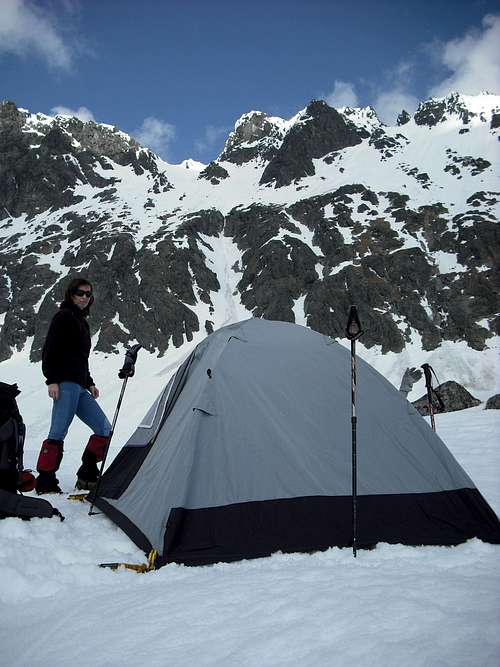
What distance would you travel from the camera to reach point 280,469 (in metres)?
3.92

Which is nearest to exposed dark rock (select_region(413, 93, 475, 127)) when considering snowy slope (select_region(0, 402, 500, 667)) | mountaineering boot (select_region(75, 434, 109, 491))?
mountaineering boot (select_region(75, 434, 109, 491))

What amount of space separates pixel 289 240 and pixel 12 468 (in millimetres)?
59154

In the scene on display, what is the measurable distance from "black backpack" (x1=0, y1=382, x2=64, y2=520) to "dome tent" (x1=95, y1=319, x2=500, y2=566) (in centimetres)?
71

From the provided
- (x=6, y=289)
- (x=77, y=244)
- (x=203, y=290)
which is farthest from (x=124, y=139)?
(x=203, y=290)

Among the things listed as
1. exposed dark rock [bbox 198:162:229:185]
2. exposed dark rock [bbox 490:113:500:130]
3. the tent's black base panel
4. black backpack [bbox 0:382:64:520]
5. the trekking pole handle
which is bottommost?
the tent's black base panel

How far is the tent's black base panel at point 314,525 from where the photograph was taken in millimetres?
3427

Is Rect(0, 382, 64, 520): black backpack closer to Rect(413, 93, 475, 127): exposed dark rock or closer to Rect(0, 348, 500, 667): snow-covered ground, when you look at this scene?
Rect(0, 348, 500, 667): snow-covered ground

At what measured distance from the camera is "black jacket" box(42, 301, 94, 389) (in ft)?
17.7

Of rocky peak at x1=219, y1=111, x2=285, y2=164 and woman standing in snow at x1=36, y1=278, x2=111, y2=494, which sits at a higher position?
rocky peak at x1=219, y1=111, x2=285, y2=164

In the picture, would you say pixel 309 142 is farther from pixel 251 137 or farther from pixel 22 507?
pixel 22 507

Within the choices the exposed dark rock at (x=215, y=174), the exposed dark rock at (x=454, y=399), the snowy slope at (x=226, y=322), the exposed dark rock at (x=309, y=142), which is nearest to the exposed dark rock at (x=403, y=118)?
the snowy slope at (x=226, y=322)

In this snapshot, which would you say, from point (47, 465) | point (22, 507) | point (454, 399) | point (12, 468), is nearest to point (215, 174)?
point (454, 399)

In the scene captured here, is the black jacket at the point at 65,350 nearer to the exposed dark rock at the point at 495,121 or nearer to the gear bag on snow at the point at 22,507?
the gear bag on snow at the point at 22,507

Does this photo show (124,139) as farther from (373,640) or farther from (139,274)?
(373,640)
